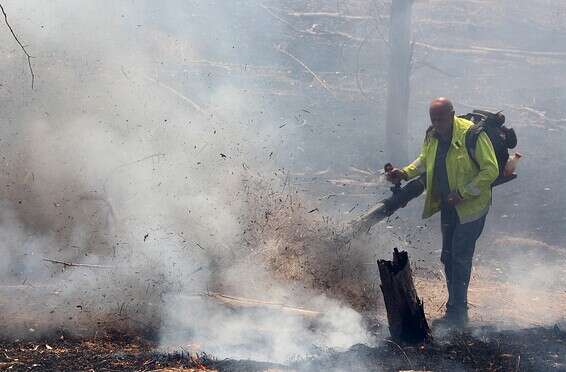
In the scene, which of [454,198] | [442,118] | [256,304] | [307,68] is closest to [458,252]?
[454,198]

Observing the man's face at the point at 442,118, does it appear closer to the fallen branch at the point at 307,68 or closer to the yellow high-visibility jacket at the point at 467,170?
the yellow high-visibility jacket at the point at 467,170

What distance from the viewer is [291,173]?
10.3 m

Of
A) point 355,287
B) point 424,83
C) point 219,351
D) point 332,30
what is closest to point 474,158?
point 355,287

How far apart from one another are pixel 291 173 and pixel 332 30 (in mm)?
8366

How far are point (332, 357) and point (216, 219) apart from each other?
8.97 ft

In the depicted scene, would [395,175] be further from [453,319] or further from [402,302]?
Result: [453,319]

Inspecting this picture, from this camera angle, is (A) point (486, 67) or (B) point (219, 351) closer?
(B) point (219, 351)

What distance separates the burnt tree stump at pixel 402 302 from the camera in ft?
16.8

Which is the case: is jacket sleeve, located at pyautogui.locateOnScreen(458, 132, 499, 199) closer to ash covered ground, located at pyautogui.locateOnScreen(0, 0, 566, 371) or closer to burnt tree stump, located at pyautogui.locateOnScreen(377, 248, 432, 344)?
burnt tree stump, located at pyautogui.locateOnScreen(377, 248, 432, 344)

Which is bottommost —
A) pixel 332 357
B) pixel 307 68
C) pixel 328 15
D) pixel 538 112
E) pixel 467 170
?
pixel 332 357

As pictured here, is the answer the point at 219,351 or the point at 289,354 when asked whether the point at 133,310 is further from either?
the point at 289,354

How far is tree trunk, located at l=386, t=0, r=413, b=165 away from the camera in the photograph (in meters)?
10.4

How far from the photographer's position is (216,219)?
7.25 metres

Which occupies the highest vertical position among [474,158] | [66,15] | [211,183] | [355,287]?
[66,15]
